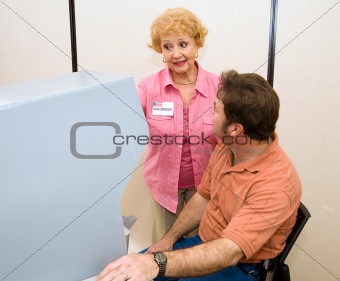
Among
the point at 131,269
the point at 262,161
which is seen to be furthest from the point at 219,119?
the point at 131,269

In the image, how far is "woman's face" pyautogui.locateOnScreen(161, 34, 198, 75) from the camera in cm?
157

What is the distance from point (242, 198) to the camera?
1159mm

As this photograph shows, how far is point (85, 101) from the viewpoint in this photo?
69cm

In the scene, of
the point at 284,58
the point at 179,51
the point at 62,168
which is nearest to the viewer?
the point at 62,168

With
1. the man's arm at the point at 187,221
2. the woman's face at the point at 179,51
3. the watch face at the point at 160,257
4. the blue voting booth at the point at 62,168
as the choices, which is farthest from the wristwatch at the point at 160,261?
the woman's face at the point at 179,51

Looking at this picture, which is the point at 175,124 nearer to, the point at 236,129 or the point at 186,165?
the point at 186,165

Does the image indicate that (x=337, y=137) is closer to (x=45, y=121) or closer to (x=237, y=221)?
(x=237, y=221)

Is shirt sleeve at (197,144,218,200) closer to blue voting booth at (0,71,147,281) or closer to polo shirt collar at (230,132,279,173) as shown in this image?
polo shirt collar at (230,132,279,173)

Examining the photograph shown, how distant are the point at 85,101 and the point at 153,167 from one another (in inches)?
42.2

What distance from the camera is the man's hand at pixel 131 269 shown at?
0.86 meters

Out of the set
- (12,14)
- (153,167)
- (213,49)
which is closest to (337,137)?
(213,49)

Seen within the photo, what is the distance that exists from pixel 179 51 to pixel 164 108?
0.76 feet

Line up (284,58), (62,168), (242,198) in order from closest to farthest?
(62,168)
(242,198)
(284,58)

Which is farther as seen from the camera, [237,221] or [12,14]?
[12,14]
